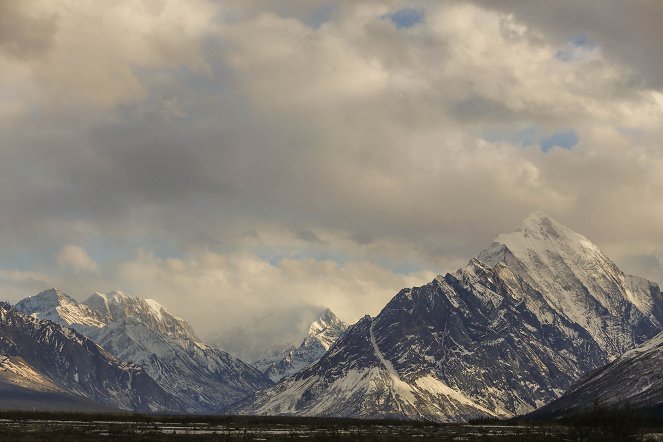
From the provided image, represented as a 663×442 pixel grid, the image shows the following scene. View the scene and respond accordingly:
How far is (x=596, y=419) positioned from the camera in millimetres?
155500

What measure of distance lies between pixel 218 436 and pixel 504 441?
49645 mm

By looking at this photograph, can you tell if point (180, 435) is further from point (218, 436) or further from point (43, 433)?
point (43, 433)

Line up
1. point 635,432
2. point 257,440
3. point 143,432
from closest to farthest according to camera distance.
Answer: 1. point 635,432
2. point 257,440
3. point 143,432

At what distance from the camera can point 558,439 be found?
15825 centimetres

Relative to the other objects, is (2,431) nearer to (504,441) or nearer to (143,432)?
(143,432)

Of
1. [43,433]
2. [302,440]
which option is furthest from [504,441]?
[43,433]

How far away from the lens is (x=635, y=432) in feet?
497

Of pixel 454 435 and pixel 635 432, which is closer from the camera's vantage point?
pixel 635 432

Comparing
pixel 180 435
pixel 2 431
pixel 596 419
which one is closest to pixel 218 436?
pixel 180 435

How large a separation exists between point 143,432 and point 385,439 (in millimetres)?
45403

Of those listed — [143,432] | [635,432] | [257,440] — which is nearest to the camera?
[635,432]

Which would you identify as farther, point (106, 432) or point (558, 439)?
point (106, 432)

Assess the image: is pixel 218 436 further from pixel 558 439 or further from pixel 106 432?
pixel 558 439

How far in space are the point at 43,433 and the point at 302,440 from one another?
46.0m
